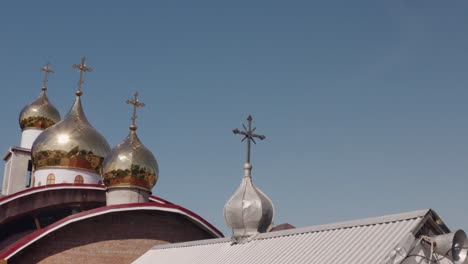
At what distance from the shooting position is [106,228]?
16.2m

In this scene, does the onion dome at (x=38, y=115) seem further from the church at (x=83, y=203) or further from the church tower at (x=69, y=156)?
the church tower at (x=69, y=156)

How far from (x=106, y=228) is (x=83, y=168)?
228 inches

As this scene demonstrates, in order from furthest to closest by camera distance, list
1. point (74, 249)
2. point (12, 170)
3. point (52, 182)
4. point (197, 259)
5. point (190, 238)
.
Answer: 1. point (12, 170)
2. point (52, 182)
3. point (190, 238)
4. point (74, 249)
5. point (197, 259)

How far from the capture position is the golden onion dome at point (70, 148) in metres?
21.5

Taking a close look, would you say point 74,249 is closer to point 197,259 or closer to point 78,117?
point 197,259

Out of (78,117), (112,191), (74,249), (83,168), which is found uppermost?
(78,117)

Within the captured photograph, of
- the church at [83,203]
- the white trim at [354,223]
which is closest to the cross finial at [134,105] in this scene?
the church at [83,203]

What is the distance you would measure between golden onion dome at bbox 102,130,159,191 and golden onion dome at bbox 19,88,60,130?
8.19 m

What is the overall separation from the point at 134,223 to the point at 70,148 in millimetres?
6005

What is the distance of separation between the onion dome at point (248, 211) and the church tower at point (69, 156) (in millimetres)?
10039

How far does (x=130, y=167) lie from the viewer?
19.1 m


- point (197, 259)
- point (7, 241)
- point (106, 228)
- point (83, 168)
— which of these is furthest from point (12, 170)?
point (197, 259)

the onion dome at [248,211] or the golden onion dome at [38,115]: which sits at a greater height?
the golden onion dome at [38,115]

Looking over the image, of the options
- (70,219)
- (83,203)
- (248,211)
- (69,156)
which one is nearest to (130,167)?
(83,203)
